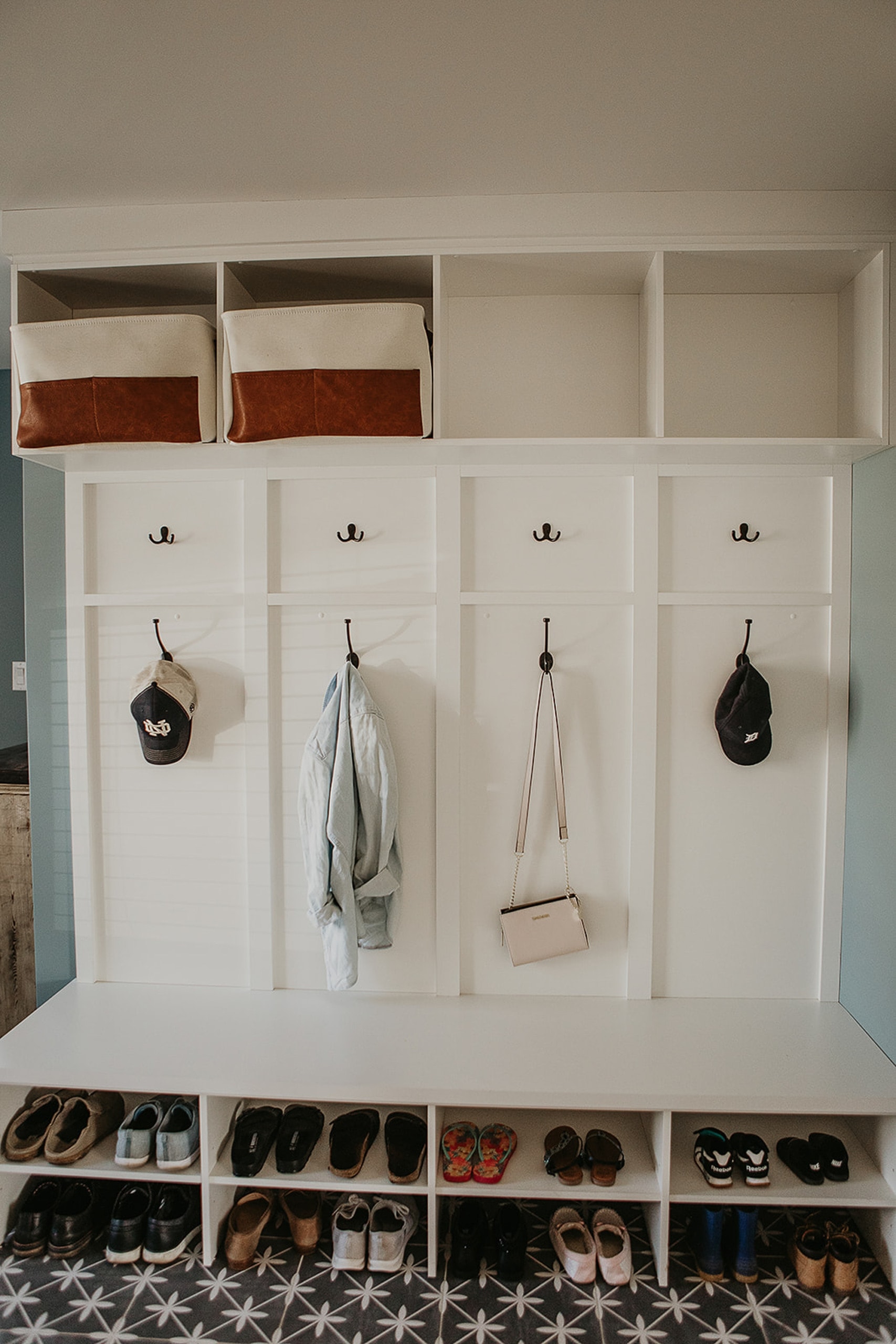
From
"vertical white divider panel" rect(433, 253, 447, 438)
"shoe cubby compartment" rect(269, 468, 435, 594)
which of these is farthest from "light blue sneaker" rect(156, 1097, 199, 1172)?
"vertical white divider panel" rect(433, 253, 447, 438)

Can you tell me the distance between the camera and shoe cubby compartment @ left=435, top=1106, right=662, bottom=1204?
6.00 feet

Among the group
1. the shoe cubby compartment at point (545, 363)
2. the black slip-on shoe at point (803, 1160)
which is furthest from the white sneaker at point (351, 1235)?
the shoe cubby compartment at point (545, 363)

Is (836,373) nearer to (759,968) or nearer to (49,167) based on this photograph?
(759,968)

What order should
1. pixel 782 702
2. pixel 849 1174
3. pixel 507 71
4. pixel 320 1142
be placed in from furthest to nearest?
1. pixel 782 702
2. pixel 320 1142
3. pixel 849 1174
4. pixel 507 71

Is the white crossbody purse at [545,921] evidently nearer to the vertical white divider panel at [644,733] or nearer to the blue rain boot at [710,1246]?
the vertical white divider panel at [644,733]

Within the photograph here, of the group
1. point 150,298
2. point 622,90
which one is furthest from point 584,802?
point 150,298

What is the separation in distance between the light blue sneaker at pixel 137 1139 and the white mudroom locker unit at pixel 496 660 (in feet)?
0.37

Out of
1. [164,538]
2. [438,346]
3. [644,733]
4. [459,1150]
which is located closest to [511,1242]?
[459,1150]

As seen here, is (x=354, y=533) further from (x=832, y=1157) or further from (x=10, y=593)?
(x=832, y=1157)

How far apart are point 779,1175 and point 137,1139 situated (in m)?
1.62

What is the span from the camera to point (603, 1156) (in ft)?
6.23

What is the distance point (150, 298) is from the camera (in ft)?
7.27

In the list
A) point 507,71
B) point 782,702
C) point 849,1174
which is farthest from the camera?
point 782,702

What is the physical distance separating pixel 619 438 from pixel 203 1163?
2.08 metres
